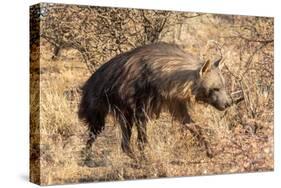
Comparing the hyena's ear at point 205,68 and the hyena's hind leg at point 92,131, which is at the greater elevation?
the hyena's ear at point 205,68

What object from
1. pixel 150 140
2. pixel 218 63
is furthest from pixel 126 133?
pixel 218 63

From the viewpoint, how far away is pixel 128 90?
37.7 feet

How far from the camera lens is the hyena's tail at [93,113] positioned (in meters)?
11.2

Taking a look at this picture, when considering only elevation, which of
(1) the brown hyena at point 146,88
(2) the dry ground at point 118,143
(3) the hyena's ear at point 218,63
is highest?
(3) the hyena's ear at point 218,63

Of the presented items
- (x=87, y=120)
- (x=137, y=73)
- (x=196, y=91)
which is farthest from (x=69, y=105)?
(x=196, y=91)

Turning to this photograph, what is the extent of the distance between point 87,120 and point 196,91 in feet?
5.13

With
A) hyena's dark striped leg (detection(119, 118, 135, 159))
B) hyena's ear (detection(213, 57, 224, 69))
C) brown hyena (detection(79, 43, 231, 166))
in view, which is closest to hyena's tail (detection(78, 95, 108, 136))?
brown hyena (detection(79, 43, 231, 166))

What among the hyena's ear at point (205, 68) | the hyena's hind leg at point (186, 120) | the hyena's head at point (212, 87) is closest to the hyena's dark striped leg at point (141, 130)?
the hyena's hind leg at point (186, 120)

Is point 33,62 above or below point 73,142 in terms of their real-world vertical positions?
above

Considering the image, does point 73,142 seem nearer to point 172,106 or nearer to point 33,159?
point 33,159

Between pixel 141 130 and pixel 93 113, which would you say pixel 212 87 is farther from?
pixel 93 113

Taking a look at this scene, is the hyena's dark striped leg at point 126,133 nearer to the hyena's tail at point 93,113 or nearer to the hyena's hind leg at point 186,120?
the hyena's tail at point 93,113

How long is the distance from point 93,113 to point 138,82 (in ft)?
2.39

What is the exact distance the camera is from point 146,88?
37.9ft
